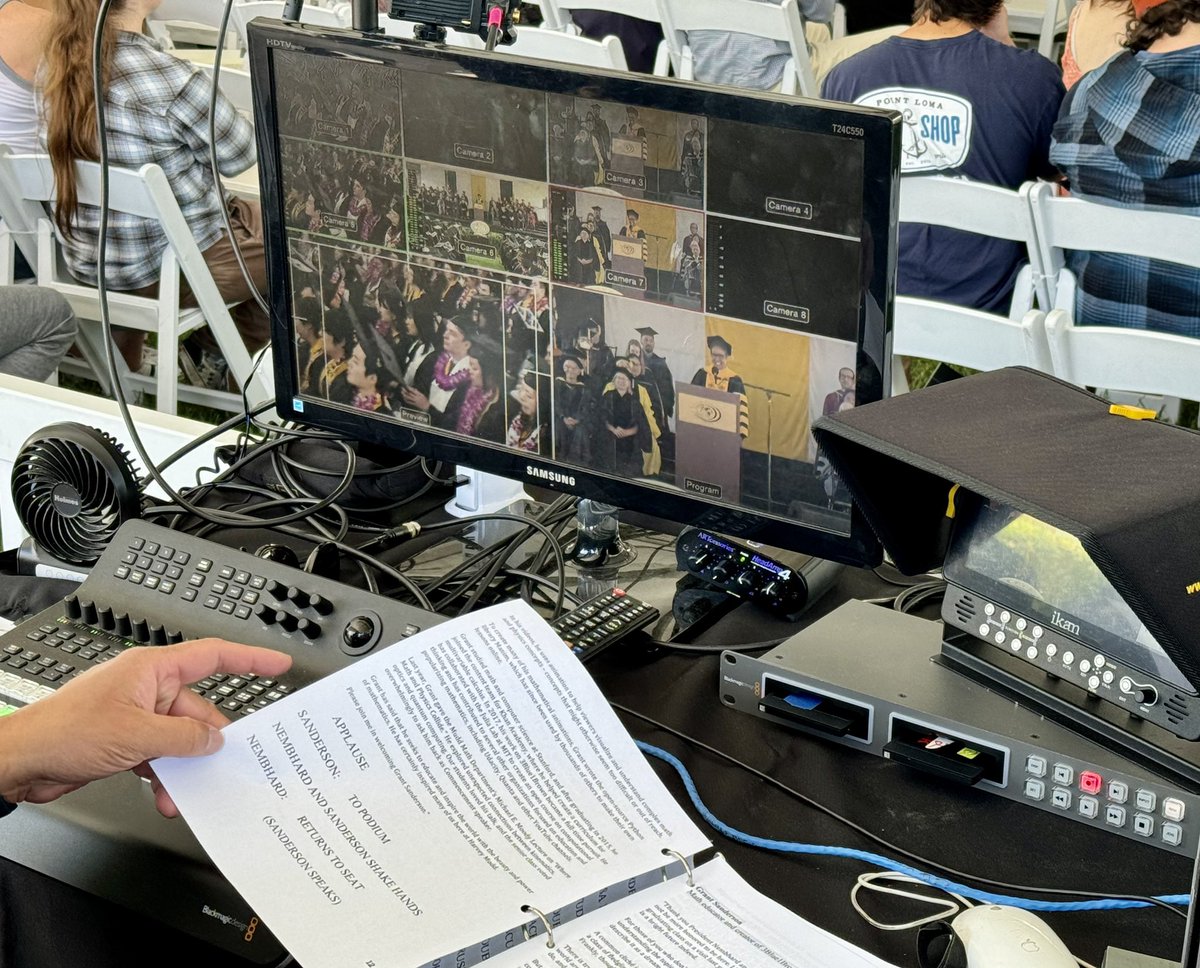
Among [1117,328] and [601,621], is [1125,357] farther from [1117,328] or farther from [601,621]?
[601,621]

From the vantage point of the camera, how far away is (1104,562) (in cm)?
75

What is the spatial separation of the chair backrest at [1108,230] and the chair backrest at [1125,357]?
25 centimetres

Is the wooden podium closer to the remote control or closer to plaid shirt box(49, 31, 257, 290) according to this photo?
the remote control

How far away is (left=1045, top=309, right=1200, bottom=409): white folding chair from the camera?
1673 millimetres

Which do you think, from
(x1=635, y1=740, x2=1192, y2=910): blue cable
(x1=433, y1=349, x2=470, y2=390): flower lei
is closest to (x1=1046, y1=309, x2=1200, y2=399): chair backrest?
(x1=433, y1=349, x2=470, y2=390): flower lei

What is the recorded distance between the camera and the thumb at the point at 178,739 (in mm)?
827

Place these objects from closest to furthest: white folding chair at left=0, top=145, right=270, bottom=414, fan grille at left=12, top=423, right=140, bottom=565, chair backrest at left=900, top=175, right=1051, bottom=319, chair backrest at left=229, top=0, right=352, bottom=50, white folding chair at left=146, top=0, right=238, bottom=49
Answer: fan grille at left=12, top=423, right=140, bottom=565, chair backrest at left=900, top=175, right=1051, bottom=319, white folding chair at left=0, top=145, right=270, bottom=414, chair backrest at left=229, top=0, right=352, bottom=50, white folding chair at left=146, top=0, right=238, bottom=49

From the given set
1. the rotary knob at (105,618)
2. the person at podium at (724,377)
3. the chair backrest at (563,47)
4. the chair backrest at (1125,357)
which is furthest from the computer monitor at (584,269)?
the chair backrest at (563,47)

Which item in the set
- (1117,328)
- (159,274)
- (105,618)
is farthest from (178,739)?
(159,274)

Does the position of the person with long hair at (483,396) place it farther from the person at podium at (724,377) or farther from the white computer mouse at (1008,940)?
the white computer mouse at (1008,940)

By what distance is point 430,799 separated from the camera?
0.83 m

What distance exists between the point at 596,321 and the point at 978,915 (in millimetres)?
512

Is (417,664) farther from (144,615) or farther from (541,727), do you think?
(144,615)

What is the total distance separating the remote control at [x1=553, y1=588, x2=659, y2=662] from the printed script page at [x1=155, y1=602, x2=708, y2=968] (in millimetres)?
129
